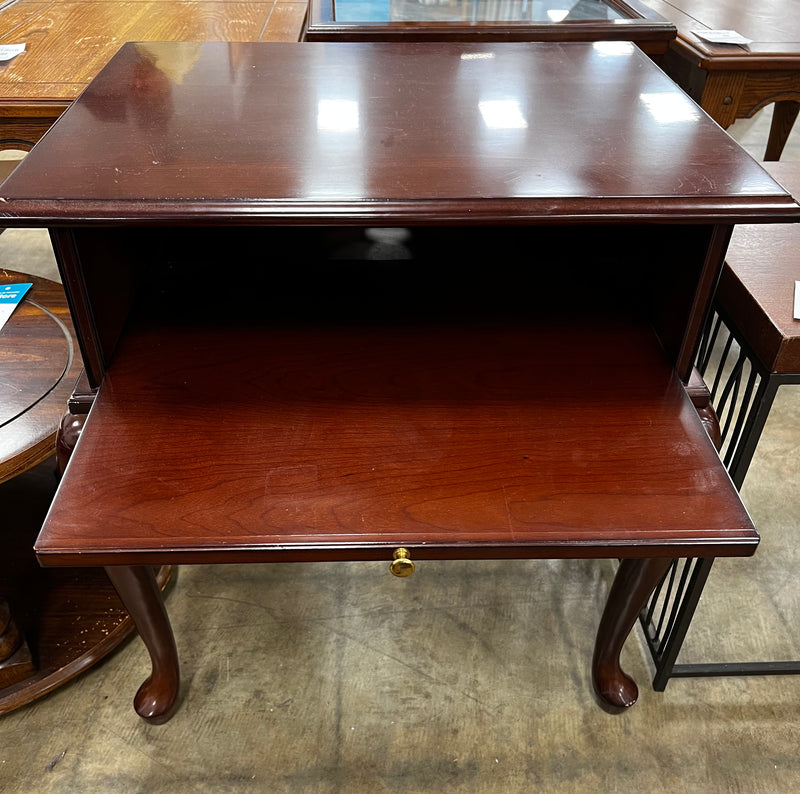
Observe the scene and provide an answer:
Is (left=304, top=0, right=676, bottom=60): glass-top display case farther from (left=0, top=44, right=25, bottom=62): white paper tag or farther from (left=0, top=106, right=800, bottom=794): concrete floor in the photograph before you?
(left=0, top=106, right=800, bottom=794): concrete floor

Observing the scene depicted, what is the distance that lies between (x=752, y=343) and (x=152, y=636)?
2.97 ft

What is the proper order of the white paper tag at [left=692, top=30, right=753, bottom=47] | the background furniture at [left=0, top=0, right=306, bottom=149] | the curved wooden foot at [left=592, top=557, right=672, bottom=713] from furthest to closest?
the white paper tag at [left=692, top=30, right=753, bottom=47] < the background furniture at [left=0, top=0, right=306, bottom=149] < the curved wooden foot at [left=592, top=557, right=672, bottom=713]

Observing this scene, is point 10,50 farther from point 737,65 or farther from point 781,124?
point 781,124

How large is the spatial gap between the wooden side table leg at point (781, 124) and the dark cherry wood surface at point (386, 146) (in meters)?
1.57

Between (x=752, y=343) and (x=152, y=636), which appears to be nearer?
(x=752, y=343)

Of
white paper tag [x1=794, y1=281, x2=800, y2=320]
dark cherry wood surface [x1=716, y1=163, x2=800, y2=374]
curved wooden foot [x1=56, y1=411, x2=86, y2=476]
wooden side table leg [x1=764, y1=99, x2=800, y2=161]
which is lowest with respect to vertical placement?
wooden side table leg [x1=764, y1=99, x2=800, y2=161]

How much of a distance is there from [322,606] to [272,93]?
0.85 m

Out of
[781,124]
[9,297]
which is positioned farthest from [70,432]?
[781,124]

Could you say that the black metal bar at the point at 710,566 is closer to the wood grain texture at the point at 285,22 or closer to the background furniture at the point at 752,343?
the background furniture at the point at 752,343

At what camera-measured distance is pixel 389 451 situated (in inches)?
32.2

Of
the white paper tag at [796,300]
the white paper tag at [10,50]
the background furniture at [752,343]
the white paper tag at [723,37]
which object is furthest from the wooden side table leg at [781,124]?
the white paper tag at [10,50]

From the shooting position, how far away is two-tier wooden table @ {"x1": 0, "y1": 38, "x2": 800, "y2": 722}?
2.38 ft

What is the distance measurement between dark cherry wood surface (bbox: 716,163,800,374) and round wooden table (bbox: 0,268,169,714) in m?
0.93

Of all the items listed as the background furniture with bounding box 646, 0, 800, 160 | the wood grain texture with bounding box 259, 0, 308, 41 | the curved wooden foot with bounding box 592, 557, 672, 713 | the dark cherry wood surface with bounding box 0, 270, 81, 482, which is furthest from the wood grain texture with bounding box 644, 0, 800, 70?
the dark cherry wood surface with bounding box 0, 270, 81, 482
